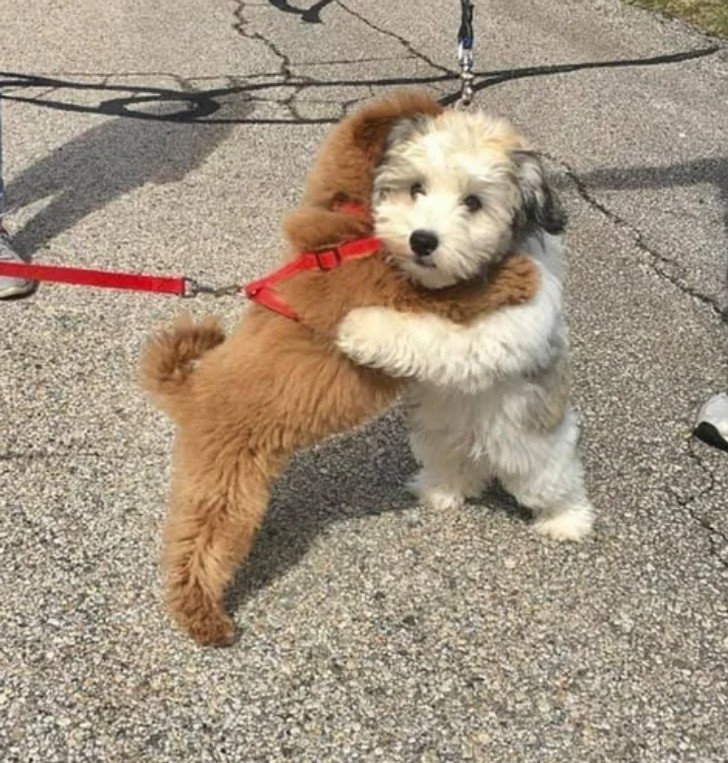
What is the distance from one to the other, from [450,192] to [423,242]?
0.14m

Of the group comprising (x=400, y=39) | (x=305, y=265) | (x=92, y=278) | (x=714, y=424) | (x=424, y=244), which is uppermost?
(x=424, y=244)

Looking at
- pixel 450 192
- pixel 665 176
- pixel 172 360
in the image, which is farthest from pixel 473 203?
pixel 665 176

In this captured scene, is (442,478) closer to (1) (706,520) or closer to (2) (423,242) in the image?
(1) (706,520)

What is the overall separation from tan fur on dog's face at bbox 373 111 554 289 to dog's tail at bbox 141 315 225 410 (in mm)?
644

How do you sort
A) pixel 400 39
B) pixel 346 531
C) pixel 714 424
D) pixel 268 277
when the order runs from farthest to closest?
pixel 400 39
pixel 714 424
pixel 346 531
pixel 268 277

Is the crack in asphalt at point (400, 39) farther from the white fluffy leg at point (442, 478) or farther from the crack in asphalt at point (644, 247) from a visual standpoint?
the white fluffy leg at point (442, 478)

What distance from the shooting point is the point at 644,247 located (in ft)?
16.5

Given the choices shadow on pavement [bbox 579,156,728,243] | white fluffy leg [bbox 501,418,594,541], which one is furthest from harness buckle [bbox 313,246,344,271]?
shadow on pavement [bbox 579,156,728,243]

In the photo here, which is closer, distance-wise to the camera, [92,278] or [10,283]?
[92,278]

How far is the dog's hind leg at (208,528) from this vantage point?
2.60 m

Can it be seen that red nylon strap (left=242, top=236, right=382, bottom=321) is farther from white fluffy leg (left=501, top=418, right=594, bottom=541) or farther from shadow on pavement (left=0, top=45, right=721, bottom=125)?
shadow on pavement (left=0, top=45, right=721, bottom=125)

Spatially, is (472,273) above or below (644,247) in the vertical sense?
above

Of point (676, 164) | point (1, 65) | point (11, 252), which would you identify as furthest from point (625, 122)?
point (1, 65)

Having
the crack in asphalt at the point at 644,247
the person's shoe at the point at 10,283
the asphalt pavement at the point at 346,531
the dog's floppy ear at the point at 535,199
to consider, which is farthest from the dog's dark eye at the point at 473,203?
the person's shoe at the point at 10,283
